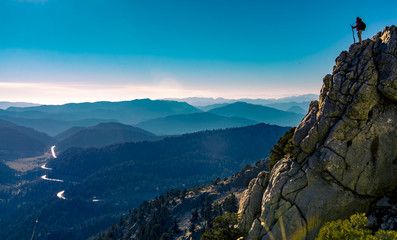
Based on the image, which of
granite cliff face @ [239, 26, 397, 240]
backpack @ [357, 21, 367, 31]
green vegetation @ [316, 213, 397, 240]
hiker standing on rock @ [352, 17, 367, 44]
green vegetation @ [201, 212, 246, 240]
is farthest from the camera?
green vegetation @ [201, 212, 246, 240]

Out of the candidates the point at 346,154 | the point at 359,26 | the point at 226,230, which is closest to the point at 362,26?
the point at 359,26

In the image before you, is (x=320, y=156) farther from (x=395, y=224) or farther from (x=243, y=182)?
(x=243, y=182)

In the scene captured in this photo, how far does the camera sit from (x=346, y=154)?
33.9m

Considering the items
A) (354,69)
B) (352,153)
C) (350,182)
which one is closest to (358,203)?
(350,182)

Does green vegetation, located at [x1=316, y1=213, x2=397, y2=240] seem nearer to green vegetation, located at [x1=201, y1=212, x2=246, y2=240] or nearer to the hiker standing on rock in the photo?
green vegetation, located at [x1=201, y1=212, x2=246, y2=240]

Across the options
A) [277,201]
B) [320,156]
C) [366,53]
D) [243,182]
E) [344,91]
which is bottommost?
[243,182]

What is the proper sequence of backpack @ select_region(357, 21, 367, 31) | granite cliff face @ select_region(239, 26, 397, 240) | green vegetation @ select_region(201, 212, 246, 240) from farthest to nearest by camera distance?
1. green vegetation @ select_region(201, 212, 246, 240)
2. backpack @ select_region(357, 21, 367, 31)
3. granite cliff face @ select_region(239, 26, 397, 240)

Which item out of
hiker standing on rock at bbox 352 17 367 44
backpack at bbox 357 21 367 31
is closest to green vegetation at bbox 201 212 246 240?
hiker standing on rock at bbox 352 17 367 44

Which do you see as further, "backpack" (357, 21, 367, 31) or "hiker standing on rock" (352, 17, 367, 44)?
"hiker standing on rock" (352, 17, 367, 44)

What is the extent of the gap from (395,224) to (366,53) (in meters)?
23.7

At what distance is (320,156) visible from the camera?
35594 mm

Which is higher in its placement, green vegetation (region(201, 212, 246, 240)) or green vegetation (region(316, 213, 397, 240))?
green vegetation (region(316, 213, 397, 240))

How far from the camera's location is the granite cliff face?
3278cm

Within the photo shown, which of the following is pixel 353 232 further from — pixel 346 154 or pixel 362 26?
pixel 362 26
